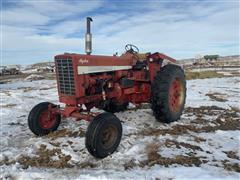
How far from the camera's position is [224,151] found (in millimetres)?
5406

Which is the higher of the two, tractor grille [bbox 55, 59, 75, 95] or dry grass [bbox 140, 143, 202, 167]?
tractor grille [bbox 55, 59, 75, 95]

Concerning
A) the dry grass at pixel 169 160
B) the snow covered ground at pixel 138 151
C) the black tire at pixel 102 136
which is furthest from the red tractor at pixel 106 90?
the dry grass at pixel 169 160

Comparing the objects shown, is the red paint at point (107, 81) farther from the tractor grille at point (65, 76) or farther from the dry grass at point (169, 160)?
the dry grass at point (169, 160)

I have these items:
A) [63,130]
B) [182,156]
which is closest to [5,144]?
[63,130]

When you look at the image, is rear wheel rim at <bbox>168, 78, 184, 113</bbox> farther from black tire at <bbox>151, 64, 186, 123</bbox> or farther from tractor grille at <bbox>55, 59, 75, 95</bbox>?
tractor grille at <bbox>55, 59, 75, 95</bbox>

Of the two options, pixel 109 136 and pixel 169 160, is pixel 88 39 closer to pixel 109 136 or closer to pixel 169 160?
pixel 109 136

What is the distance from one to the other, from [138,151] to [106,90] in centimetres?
194

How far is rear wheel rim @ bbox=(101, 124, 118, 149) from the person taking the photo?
5242 millimetres

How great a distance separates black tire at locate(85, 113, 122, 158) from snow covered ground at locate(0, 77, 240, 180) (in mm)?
150

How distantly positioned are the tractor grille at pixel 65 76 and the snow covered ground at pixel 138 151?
3.68 feet

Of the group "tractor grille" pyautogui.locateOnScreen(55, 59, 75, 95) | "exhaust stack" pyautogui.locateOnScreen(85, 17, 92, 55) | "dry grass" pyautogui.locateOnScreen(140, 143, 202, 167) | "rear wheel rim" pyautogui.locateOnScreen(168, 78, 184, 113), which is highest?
"exhaust stack" pyautogui.locateOnScreen(85, 17, 92, 55)

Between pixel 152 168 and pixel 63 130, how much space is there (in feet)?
9.68

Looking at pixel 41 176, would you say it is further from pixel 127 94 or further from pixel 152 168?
pixel 127 94

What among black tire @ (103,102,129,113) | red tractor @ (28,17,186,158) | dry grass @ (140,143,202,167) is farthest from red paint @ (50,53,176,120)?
dry grass @ (140,143,202,167)
